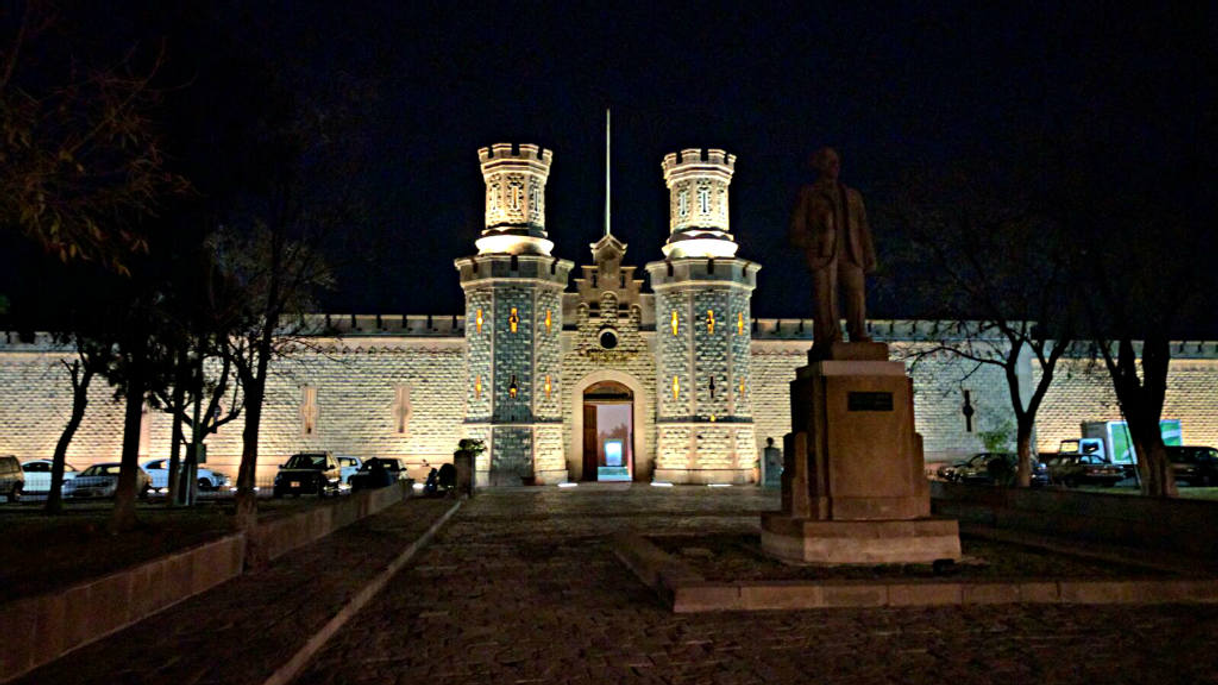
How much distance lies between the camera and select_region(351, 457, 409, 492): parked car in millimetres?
20969

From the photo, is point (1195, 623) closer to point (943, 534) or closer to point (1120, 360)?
point (943, 534)

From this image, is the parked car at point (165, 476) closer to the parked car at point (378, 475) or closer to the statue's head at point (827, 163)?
the parked car at point (378, 475)

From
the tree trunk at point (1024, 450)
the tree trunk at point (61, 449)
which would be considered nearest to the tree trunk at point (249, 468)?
the tree trunk at point (61, 449)

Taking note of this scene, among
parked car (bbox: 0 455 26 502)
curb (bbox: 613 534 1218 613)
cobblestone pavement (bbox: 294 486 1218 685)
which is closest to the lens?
cobblestone pavement (bbox: 294 486 1218 685)

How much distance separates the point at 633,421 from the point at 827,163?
21.3m

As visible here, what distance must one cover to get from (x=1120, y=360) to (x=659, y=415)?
610 inches

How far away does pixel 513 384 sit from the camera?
2730cm

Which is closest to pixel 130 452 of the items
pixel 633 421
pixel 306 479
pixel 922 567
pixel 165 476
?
pixel 922 567

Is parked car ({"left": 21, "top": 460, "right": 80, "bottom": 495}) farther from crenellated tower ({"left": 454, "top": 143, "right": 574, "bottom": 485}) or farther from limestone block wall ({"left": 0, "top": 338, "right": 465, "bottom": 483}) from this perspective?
crenellated tower ({"left": 454, "top": 143, "right": 574, "bottom": 485})

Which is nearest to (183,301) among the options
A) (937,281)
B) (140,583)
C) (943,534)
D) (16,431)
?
(140,583)

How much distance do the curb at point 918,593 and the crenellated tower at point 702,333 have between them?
20970mm

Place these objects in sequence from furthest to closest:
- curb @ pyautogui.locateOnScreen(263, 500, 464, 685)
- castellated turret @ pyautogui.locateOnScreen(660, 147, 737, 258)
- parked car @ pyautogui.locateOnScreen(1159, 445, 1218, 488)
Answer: castellated turret @ pyautogui.locateOnScreen(660, 147, 737, 258) → parked car @ pyautogui.locateOnScreen(1159, 445, 1218, 488) → curb @ pyautogui.locateOnScreen(263, 500, 464, 685)

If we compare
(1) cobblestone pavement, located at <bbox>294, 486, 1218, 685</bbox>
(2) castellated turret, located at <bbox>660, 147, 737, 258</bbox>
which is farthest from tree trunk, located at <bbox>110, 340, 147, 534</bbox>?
(2) castellated turret, located at <bbox>660, 147, 737, 258</bbox>

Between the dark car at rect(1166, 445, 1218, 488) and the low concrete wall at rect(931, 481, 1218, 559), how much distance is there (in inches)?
593
